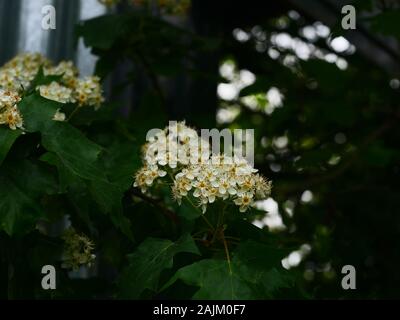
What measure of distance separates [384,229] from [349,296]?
3.38 feet

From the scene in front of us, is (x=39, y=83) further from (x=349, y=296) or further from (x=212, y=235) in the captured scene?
(x=349, y=296)

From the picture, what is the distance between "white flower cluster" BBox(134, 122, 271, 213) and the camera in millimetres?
1390

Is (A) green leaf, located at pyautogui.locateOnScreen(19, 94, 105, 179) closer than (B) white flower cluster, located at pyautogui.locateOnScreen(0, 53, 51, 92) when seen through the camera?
Yes

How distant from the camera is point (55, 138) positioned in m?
1.35

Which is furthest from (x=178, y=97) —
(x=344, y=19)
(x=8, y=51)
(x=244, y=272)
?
(x=244, y=272)

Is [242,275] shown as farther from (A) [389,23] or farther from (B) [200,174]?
(A) [389,23]

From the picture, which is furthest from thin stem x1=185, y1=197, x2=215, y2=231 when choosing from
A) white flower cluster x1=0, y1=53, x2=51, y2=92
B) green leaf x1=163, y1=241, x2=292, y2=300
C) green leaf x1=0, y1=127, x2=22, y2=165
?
white flower cluster x1=0, y1=53, x2=51, y2=92

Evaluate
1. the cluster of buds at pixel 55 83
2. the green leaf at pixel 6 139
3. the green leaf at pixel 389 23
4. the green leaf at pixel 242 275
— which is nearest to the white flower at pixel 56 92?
the cluster of buds at pixel 55 83

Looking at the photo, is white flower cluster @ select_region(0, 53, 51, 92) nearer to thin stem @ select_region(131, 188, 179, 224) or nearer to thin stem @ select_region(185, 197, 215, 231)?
thin stem @ select_region(131, 188, 179, 224)

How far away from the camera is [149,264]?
135 centimetres

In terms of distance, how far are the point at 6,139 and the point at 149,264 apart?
37 cm

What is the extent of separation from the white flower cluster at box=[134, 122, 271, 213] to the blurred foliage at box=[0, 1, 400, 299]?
0.06m

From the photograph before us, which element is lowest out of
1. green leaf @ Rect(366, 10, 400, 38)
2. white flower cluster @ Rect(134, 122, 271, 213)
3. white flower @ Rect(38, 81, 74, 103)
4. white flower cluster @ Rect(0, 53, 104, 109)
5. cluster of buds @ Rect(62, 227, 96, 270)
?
cluster of buds @ Rect(62, 227, 96, 270)

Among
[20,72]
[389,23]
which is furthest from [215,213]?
[389,23]
